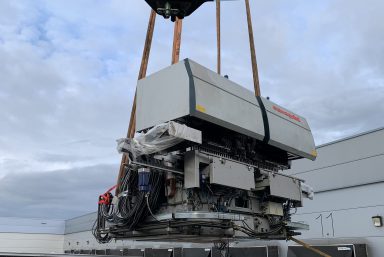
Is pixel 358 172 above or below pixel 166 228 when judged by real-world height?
above

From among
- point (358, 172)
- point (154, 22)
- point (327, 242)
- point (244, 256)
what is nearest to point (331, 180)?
point (358, 172)

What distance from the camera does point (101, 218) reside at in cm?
529

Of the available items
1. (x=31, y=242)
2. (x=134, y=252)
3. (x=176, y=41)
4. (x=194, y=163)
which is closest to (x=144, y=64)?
(x=176, y=41)

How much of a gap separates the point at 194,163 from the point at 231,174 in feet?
1.79

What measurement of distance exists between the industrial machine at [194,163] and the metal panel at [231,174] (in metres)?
0.01

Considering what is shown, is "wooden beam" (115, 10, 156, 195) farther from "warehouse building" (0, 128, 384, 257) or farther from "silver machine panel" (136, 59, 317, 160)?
"warehouse building" (0, 128, 384, 257)

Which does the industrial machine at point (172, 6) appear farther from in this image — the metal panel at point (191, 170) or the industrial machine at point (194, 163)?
the metal panel at point (191, 170)

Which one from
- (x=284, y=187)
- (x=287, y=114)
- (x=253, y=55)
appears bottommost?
(x=284, y=187)

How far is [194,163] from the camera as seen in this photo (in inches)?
177

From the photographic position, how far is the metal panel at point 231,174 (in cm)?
457

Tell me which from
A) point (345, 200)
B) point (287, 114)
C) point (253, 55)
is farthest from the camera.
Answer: point (345, 200)

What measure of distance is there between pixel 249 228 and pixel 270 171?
36.3 inches

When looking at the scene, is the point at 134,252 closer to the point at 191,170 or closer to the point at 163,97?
the point at 191,170

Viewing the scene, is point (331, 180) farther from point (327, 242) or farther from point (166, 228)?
point (166, 228)
